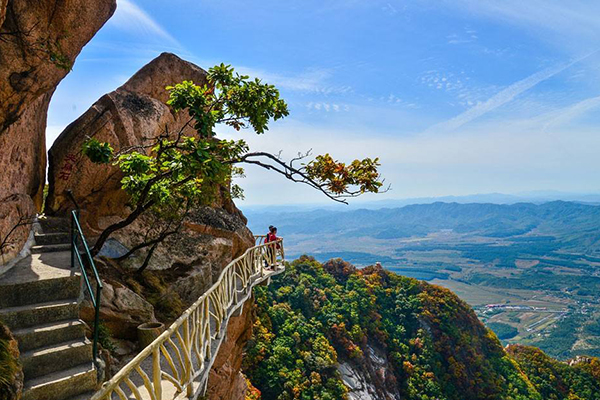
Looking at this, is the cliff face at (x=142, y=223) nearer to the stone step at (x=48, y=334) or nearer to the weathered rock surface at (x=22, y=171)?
the weathered rock surface at (x=22, y=171)

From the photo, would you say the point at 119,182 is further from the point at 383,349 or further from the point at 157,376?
the point at 383,349

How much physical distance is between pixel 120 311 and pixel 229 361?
740 centimetres

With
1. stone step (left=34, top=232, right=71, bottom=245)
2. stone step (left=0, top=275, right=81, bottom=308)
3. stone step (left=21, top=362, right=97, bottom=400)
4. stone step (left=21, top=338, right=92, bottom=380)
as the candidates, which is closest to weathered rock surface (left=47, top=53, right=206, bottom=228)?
stone step (left=34, top=232, right=71, bottom=245)

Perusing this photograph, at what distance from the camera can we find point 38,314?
5.90 metres

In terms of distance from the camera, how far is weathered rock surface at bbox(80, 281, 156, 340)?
7.95 meters

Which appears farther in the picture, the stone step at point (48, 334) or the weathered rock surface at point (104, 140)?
the weathered rock surface at point (104, 140)

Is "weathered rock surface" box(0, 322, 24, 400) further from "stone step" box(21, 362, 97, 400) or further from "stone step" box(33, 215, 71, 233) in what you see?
"stone step" box(33, 215, 71, 233)

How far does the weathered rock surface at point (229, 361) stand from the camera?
514 inches

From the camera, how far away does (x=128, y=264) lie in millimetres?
11094

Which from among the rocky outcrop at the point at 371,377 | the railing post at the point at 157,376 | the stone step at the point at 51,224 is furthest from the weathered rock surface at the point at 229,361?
the rocky outcrop at the point at 371,377

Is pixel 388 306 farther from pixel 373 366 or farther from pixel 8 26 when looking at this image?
pixel 8 26

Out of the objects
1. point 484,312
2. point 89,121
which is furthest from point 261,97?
point 484,312

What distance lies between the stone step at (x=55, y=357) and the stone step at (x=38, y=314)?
22.9 inches

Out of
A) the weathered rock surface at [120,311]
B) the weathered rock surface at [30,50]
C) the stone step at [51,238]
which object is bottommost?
the weathered rock surface at [120,311]
